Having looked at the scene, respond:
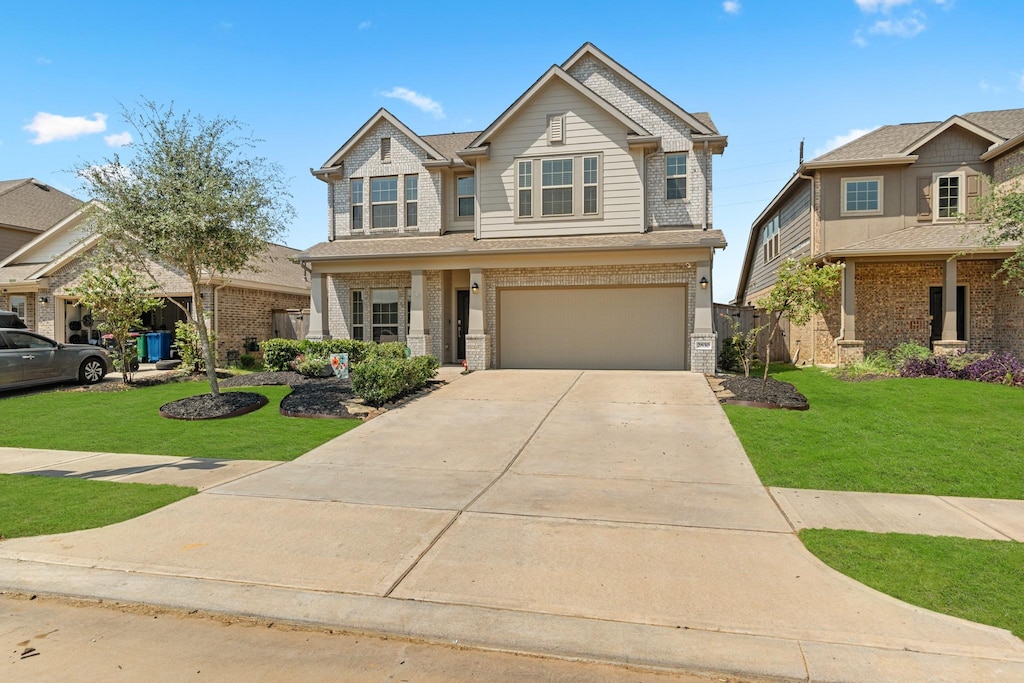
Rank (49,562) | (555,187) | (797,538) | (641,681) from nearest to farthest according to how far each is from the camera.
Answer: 1. (641,681)
2. (49,562)
3. (797,538)
4. (555,187)

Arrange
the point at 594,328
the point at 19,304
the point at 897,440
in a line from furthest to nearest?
1. the point at 19,304
2. the point at 594,328
3. the point at 897,440

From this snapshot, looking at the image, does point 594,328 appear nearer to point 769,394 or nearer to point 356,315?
point 769,394

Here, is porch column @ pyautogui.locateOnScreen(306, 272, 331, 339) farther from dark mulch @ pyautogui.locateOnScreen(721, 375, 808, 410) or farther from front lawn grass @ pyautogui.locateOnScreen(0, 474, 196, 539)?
dark mulch @ pyautogui.locateOnScreen(721, 375, 808, 410)

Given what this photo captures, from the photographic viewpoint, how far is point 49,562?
4637mm

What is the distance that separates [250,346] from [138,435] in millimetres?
10971

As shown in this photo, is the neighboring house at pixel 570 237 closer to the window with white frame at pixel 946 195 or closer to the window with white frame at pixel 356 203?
the window with white frame at pixel 356 203

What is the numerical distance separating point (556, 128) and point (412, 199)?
17.2 ft

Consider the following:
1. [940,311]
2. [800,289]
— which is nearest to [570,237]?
[800,289]

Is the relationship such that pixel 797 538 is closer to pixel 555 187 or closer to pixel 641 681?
pixel 641 681

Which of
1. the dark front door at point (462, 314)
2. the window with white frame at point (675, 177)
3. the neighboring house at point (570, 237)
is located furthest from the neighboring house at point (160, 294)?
the window with white frame at point (675, 177)

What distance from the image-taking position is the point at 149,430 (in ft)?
32.3

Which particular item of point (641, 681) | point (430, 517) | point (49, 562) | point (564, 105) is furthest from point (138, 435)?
point (564, 105)

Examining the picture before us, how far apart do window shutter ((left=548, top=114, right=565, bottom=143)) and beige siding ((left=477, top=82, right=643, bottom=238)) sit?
0.11 metres

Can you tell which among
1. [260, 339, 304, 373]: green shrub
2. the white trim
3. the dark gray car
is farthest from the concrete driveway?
the white trim
